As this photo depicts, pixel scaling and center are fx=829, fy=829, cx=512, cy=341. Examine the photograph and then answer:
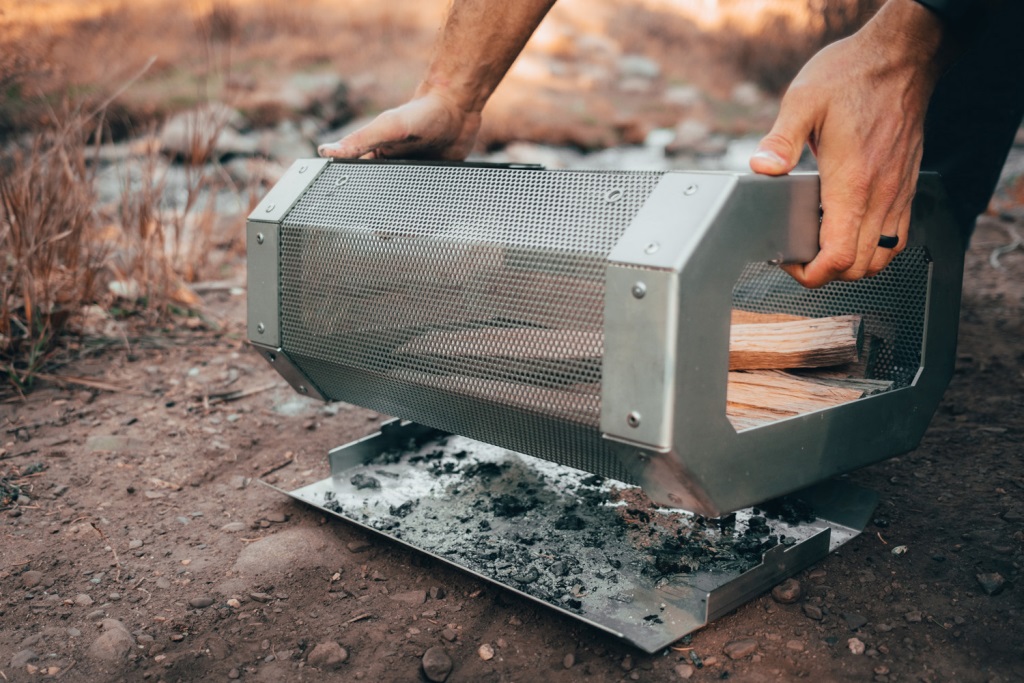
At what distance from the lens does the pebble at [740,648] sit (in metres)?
1.45

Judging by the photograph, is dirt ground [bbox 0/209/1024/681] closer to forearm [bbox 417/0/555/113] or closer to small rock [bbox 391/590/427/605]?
small rock [bbox 391/590/427/605]

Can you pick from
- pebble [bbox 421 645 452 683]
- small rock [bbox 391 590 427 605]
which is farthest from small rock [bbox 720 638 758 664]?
small rock [bbox 391 590 427 605]

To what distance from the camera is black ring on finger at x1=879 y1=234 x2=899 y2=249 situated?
145 cm

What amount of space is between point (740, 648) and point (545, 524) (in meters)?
0.51

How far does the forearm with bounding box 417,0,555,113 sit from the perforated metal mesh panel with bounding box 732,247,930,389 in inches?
36.9

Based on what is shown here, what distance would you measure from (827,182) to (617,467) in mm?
594

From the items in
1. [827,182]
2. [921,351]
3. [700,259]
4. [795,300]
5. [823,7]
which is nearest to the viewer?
[700,259]

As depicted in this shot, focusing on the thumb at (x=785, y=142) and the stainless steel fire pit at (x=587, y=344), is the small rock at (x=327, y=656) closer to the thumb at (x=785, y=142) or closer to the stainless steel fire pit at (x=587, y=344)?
the stainless steel fire pit at (x=587, y=344)

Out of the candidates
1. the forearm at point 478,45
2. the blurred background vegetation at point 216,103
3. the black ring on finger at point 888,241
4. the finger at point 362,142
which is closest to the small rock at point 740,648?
the black ring on finger at point 888,241

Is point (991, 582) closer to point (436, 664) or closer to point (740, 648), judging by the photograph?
point (740, 648)

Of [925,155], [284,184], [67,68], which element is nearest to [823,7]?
[925,155]

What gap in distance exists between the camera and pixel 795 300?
2.07 meters

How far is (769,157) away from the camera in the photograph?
131cm

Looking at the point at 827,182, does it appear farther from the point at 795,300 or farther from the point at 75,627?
the point at 75,627
